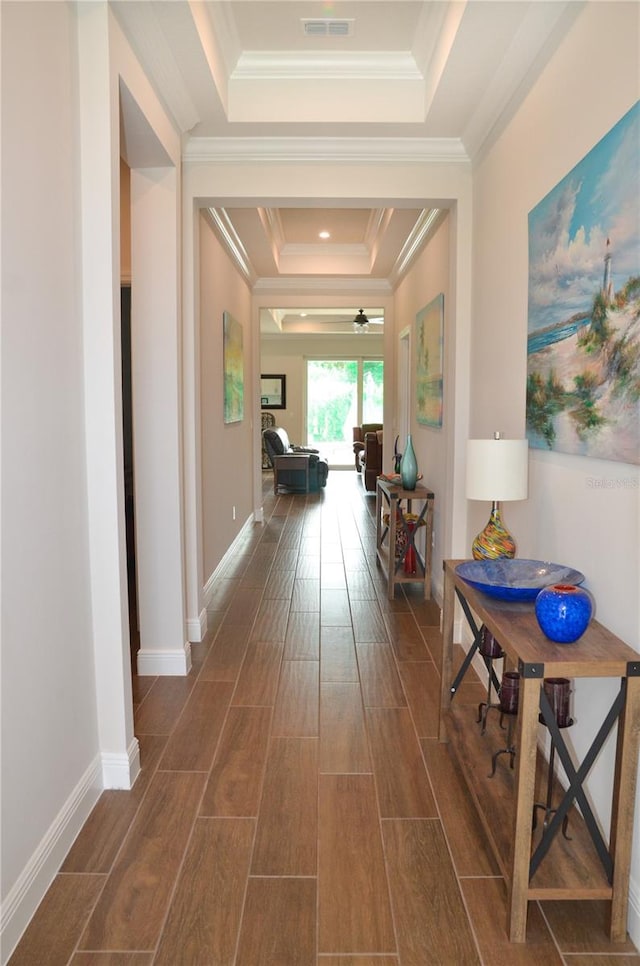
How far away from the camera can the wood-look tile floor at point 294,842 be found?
1.62 metres

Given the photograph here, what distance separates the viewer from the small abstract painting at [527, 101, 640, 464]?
5.43ft

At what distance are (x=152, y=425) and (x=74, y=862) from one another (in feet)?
5.94

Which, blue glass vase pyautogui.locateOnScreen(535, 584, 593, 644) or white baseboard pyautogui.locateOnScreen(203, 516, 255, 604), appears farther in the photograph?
white baseboard pyautogui.locateOnScreen(203, 516, 255, 604)

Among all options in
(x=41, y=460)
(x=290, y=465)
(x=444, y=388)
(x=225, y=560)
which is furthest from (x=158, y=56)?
(x=290, y=465)

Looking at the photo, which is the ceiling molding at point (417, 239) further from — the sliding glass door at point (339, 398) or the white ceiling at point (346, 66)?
the sliding glass door at point (339, 398)

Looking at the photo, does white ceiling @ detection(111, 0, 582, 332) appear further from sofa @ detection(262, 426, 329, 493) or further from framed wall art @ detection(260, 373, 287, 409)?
framed wall art @ detection(260, 373, 287, 409)

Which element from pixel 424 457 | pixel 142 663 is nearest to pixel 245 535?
pixel 424 457

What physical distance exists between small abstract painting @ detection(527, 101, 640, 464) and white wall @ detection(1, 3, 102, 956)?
1.55m

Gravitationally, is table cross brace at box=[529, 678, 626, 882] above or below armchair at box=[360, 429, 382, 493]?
below

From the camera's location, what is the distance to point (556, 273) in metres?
2.15

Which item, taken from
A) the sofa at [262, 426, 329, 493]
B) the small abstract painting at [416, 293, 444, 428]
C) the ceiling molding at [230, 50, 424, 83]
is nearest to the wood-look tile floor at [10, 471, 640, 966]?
the small abstract painting at [416, 293, 444, 428]

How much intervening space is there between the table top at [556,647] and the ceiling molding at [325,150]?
2.47 meters

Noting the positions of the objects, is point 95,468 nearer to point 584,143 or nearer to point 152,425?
point 152,425

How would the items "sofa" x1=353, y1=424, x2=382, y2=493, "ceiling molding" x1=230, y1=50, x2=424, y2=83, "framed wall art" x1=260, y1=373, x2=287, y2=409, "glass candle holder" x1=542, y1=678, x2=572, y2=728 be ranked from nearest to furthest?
"glass candle holder" x1=542, y1=678, x2=572, y2=728 → "ceiling molding" x1=230, y1=50, x2=424, y2=83 → "sofa" x1=353, y1=424, x2=382, y2=493 → "framed wall art" x1=260, y1=373, x2=287, y2=409
